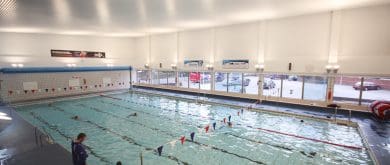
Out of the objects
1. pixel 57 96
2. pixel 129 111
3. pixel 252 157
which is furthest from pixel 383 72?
pixel 57 96

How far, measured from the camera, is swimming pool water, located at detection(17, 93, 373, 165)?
553 centimetres

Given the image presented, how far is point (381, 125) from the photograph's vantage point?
7801 millimetres

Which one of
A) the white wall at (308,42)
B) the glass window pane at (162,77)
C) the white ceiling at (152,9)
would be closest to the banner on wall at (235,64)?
the white wall at (308,42)

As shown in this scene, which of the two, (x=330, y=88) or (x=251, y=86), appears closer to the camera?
(x=330, y=88)

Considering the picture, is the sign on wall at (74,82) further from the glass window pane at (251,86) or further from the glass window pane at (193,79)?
the glass window pane at (251,86)

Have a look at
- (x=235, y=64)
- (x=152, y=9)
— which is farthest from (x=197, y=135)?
(x=235, y=64)

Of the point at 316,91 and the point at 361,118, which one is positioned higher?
the point at 316,91

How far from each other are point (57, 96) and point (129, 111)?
7.68m

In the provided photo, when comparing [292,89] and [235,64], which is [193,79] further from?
[292,89]

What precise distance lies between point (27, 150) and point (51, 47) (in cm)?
1206

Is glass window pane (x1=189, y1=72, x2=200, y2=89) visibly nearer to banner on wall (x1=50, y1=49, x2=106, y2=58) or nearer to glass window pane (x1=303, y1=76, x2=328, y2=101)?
banner on wall (x1=50, y1=49, x2=106, y2=58)

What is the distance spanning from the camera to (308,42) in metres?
10.3

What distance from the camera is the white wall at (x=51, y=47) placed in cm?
1322

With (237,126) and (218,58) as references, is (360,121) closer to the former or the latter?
(237,126)
